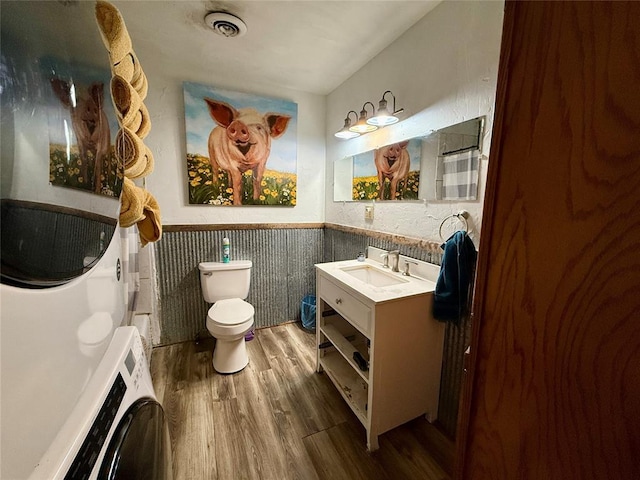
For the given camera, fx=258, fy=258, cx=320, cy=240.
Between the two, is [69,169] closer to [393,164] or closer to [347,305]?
[347,305]

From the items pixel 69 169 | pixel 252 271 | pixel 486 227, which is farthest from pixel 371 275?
pixel 69 169

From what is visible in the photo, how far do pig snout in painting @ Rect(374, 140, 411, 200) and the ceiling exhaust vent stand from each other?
1.11 m

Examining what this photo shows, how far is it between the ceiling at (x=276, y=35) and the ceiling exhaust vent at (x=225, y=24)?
3cm

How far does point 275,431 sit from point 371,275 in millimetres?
1064

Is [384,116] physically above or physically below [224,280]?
above

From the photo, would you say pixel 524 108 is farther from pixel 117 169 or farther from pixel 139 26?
pixel 139 26

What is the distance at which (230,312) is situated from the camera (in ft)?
6.15

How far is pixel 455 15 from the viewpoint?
48.3 inches

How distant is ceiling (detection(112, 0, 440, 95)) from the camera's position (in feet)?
4.41

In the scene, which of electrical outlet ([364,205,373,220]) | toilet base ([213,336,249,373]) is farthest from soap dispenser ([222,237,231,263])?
electrical outlet ([364,205,373,220])

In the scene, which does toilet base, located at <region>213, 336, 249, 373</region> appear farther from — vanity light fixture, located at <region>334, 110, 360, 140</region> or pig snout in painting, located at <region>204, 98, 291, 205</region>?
vanity light fixture, located at <region>334, 110, 360, 140</region>

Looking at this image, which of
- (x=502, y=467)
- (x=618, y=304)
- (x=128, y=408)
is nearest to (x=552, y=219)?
(x=618, y=304)

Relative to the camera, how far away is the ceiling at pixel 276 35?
4.41 feet

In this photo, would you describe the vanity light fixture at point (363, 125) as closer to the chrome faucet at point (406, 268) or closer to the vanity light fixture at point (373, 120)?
the vanity light fixture at point (373, 120)
